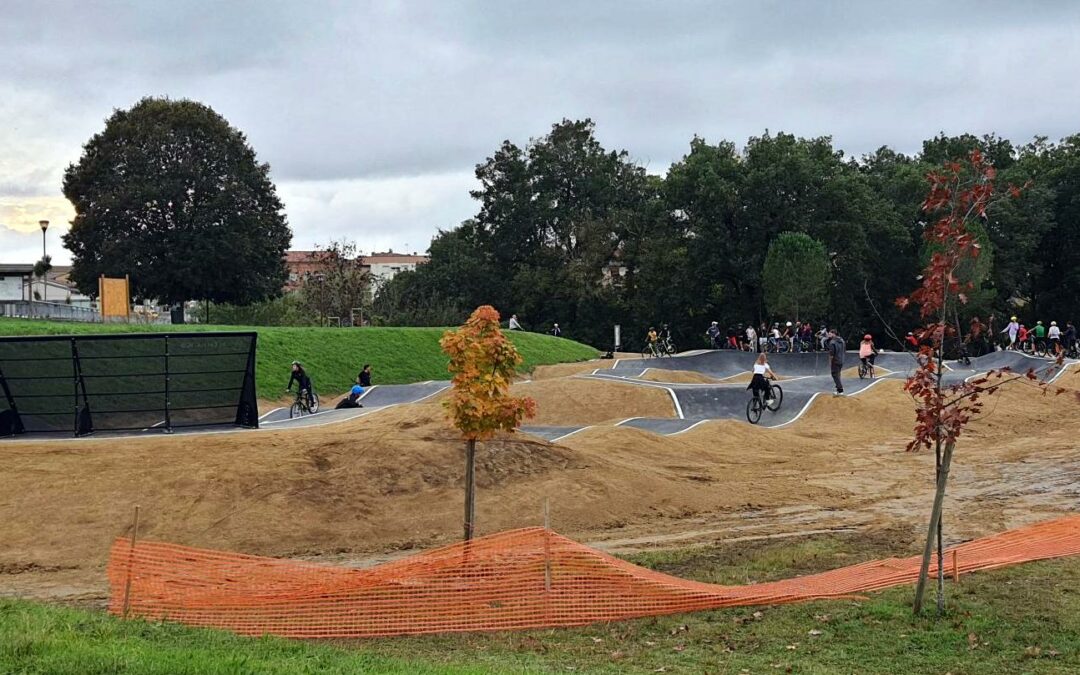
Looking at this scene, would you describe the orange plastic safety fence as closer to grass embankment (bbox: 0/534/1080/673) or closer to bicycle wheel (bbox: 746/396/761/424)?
grass embankment (bbox: 0/534/1080/673)

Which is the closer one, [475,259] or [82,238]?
[82,238]

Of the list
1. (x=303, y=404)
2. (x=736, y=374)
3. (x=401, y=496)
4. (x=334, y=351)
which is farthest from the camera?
(x=736, y=374)

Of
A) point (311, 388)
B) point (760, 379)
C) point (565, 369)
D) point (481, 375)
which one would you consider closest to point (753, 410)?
point (760, 379)

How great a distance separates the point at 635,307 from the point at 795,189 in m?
16.0

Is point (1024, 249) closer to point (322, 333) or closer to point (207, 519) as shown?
point (322, 333)

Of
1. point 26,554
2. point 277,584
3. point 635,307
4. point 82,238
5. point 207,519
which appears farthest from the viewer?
point 635,307

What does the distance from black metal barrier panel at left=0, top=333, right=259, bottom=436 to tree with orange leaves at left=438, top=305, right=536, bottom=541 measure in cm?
906

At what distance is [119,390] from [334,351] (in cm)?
2269

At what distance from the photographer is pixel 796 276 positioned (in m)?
57.2

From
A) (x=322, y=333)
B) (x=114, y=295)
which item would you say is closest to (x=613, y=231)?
(x=322, y=333)

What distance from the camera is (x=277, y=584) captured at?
1127cm

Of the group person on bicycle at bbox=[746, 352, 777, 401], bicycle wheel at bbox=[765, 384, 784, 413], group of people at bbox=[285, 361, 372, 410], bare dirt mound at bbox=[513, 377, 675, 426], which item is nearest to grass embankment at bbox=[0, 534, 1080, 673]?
person on bicycle at bbox=[746, 352, 777, 401]

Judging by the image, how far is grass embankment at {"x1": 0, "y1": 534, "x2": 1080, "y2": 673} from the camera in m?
7.93

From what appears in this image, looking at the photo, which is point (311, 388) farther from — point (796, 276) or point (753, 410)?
point (796, 276)
